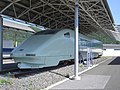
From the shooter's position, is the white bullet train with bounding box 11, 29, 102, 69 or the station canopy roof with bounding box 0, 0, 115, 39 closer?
the white bullet train with bounding box 11, 29, 102, 69

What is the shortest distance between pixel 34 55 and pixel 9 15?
269 inches

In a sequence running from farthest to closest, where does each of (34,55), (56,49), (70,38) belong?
1. (70,38)
2. (56,49)
3. (34,55)

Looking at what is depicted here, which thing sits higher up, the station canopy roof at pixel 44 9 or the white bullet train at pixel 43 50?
the station canopy roof at pixel 44 9

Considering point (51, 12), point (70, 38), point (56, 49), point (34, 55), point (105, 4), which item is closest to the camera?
point (34, 55)

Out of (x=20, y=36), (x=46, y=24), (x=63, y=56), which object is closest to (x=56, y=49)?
(x=63, y=56)

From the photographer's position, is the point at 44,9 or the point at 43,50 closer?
the point at 43,50

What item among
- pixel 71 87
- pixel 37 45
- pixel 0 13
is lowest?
pixel 71 87

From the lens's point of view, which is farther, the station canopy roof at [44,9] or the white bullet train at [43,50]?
the station canopy roof at [44,9]

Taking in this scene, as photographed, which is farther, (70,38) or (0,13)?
(70,38)

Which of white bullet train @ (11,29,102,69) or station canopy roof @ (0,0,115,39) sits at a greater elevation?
station canopy roof @ (0,0,115,39)

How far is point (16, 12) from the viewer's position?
885 inches

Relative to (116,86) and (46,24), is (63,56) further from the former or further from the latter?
(46,24)

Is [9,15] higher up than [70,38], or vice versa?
[9,15]

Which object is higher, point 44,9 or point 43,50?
point 44,9
